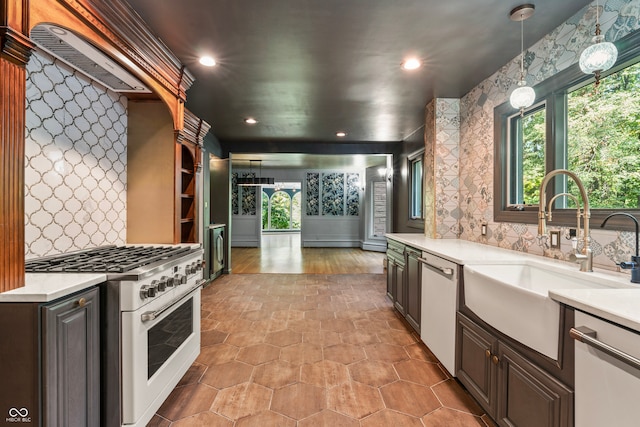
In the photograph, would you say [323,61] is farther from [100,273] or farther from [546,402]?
[546,402]

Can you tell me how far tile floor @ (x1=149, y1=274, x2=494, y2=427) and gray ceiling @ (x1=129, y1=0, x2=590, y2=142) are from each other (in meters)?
2.49

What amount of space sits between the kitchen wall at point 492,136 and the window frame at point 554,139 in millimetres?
62

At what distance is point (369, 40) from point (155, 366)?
2.59 metres

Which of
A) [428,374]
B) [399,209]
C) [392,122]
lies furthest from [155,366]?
[399,209]

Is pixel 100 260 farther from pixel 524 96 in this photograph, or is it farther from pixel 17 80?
pixel 524 96

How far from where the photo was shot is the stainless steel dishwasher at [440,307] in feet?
6.86

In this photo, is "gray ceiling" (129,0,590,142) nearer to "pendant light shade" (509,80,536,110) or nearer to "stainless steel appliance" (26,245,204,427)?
"pendant light shade" (509,80,536,110)

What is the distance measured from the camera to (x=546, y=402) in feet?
4.05

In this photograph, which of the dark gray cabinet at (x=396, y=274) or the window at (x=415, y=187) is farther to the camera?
the window at (x=415, y=187)

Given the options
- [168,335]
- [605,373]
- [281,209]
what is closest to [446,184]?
[605,373]

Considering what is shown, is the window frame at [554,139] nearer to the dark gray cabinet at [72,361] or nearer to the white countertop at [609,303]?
the white countertop at [609,303]

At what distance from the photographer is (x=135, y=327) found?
1.43m

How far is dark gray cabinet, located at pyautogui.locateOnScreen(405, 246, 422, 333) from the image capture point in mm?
2713

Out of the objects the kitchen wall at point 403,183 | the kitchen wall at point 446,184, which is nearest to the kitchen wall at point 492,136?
the kitchen wall at point 446,184
